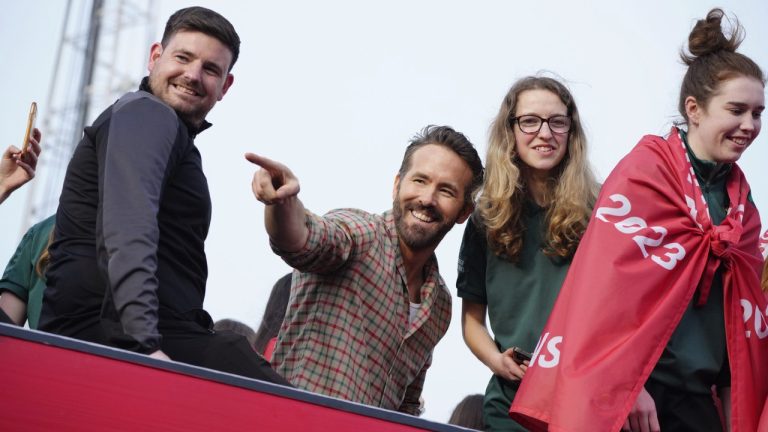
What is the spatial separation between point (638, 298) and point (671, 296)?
0.09m

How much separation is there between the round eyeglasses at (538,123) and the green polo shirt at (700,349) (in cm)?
41

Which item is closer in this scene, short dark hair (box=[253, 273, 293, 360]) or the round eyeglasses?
the round eyeglasses

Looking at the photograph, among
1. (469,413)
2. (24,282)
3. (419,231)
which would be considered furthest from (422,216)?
(24,282)

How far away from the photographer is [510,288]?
9.36ft

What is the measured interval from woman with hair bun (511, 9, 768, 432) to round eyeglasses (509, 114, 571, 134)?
304mm

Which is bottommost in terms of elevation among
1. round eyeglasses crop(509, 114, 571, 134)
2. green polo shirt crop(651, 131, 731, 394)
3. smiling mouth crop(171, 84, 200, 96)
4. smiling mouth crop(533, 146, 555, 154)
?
green polo shirt crop(651, 131, 731, 394)

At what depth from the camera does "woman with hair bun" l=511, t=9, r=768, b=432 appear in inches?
94.5

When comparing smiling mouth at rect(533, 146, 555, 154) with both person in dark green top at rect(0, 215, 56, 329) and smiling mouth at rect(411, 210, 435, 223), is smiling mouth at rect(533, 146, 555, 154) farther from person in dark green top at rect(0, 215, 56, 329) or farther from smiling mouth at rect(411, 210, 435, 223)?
person in dark green top at rect(0, 215, 56, 329)

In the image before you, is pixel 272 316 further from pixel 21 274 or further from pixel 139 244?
pixel 139 244

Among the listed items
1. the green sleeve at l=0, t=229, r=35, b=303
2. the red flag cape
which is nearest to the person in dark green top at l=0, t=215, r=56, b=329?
the green sleeve at l=0, t=229, r=35, b=303

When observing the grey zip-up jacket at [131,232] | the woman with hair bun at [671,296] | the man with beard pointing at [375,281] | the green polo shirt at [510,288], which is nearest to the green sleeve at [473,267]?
the green polo shirt at [510,288]

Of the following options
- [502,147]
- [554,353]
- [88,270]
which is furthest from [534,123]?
[88,270]

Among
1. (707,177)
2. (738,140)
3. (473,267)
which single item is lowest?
(473,267)

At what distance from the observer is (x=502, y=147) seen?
3014 mm
